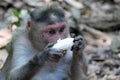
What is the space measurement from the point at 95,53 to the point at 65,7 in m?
1.54

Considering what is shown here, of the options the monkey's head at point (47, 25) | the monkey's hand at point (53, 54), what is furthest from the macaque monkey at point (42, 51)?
the monkey's hand at point (53, 54)

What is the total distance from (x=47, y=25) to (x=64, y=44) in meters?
0.54

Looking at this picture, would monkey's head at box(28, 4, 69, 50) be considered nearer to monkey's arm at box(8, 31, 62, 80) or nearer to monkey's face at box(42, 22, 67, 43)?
monkey's face at box(42, 22, 67, 43)

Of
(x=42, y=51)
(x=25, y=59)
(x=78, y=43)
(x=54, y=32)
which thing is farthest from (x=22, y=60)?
(x=78, y=43)

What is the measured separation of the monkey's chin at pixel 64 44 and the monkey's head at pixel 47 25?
23cm

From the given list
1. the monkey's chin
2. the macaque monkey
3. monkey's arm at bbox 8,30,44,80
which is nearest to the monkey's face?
the macaque monkey

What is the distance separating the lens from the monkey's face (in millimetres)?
6372

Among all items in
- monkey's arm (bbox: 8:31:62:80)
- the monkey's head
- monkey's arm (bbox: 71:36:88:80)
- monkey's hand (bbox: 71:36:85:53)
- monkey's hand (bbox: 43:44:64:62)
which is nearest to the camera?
monkey's hand (bbox: 43:44:64:62)

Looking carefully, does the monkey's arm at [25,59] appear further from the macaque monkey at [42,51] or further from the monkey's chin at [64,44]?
the monkey's chin at [64,44]

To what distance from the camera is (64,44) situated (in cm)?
607

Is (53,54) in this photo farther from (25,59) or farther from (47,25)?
(25,59)

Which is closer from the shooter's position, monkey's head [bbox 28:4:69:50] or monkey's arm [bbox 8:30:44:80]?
monkey's arm [bbox 8:30:44:80]

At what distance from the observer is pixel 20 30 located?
7004mm

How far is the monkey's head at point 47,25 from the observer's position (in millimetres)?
Answer: 6418
